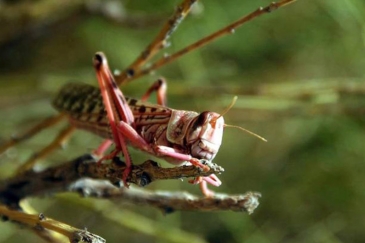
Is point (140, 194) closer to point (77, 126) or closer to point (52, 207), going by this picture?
point (77, 126)

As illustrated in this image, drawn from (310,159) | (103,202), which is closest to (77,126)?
(103,202)

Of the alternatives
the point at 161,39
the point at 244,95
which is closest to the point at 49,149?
the point at 161,39

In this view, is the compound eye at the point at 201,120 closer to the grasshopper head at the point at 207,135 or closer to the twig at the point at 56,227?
the grasshopper head at the point at 207,135

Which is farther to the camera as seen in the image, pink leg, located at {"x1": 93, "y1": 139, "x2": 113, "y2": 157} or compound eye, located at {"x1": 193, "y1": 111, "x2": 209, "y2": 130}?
pink leg, located at {"x1": 93, "y1": 139, "x2": 113, "y2": 157}

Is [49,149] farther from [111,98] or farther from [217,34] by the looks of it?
[217,34]

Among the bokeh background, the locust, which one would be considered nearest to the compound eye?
the locust

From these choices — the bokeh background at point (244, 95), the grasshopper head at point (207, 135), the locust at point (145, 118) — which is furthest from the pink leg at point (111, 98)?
the bokeh background at point (244, 95)

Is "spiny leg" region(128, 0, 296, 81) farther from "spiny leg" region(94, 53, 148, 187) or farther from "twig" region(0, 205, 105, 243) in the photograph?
"twig" region(0, 205, 105, 243)
